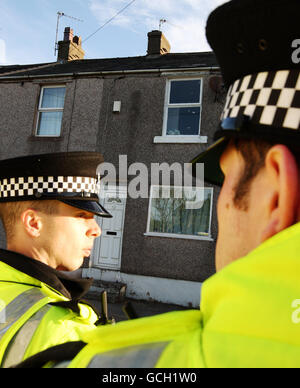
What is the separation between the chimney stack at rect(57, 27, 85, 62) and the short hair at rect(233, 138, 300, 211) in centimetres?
1422

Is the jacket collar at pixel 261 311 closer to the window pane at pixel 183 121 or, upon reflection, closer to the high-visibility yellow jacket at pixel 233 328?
the high-visibility yellow jacket at pixel 233 328

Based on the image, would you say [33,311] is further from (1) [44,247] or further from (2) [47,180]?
(2) [47,180]

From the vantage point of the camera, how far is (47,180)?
196cm

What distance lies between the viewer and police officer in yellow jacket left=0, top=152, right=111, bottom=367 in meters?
1.29

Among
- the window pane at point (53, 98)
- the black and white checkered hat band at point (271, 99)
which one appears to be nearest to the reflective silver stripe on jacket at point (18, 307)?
the black and white checkered hat band at point (271, 99)

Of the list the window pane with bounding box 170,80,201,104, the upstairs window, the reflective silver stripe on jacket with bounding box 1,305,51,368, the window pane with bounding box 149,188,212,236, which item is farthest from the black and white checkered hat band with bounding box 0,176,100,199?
the window pane with bounding box 170,80,201,104

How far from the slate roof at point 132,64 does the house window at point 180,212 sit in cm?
336

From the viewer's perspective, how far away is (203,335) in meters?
0.67

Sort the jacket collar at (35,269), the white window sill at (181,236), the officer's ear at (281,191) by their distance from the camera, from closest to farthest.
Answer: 1. the officer's ear at (281,191)
2. the jacket collar at (35,269)
3. the white window sill at (181,236)

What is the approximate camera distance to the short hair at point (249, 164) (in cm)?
78

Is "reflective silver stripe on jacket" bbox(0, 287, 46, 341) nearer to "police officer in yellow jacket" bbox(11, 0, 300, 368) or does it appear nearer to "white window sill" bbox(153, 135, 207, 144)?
"police officer in yellow jacket" bbox(11, 0, 300, 368)

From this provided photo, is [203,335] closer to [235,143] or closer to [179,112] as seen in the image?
[235,143]

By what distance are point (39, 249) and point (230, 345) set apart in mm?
1377
